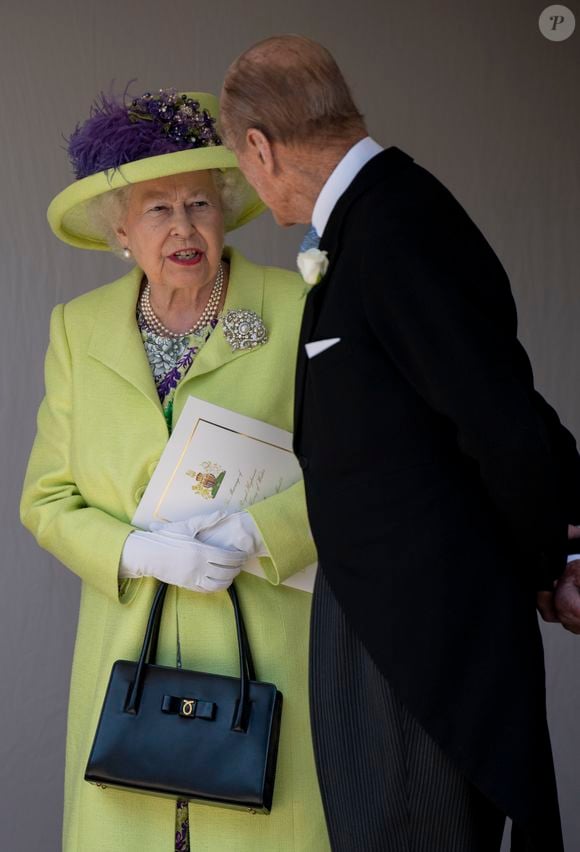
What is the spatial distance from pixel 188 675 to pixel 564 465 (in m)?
0.92

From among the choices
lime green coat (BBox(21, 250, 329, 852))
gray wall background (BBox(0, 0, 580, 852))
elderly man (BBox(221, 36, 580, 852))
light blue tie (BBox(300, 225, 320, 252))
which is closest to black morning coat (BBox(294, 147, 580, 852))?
elderly man (BBox(221, 36, 580, 852))

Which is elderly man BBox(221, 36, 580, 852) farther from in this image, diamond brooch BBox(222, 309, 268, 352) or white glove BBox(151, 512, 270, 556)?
diamond brooch BBox(222, 309, 268, 352)

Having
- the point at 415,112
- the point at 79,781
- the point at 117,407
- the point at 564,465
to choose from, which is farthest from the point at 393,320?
the point at 415,112

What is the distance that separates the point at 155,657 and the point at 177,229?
88 cm

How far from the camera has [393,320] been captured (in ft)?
5.94

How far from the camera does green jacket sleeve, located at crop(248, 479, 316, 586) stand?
2637 mm

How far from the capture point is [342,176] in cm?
200

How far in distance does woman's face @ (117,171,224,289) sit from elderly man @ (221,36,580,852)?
2.60ft

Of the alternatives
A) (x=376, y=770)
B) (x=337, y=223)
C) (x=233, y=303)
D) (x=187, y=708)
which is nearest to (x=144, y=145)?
(x=233, y=303)

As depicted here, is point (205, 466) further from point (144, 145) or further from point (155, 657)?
point (144, 145)

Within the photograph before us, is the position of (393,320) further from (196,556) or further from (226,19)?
(226,19)

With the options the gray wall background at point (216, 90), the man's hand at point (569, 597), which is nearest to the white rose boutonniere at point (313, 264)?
the man's hand at point (569, 597)

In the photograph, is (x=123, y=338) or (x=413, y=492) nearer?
(x=413, y=492)

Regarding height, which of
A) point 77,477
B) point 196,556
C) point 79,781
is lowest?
point 79,781
